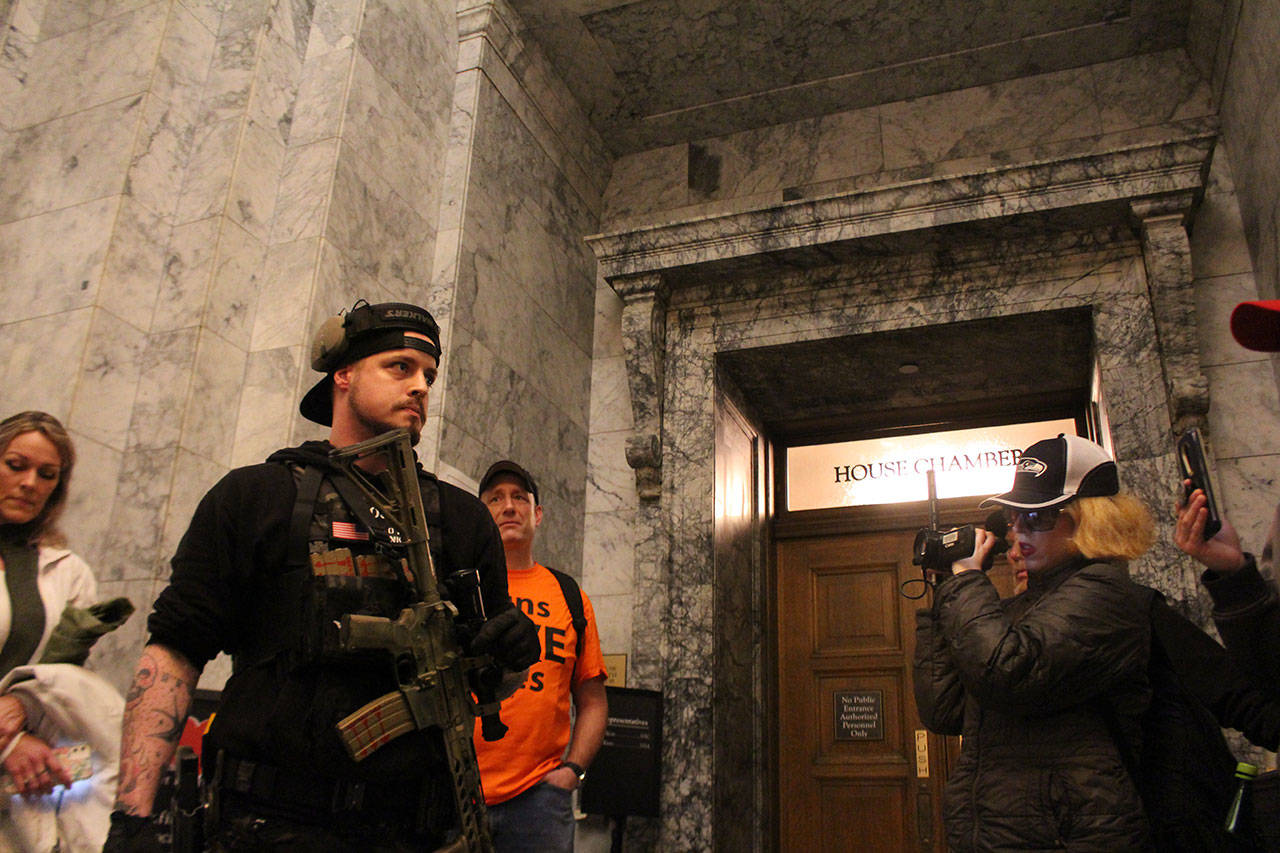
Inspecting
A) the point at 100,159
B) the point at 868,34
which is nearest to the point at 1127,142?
the point at 868,34

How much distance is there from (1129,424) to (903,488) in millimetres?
1700

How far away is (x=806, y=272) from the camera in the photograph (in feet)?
19.7

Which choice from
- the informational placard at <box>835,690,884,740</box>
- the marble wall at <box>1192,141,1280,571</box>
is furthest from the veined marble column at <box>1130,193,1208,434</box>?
the informational placard at <box>835,690,884,740</box>

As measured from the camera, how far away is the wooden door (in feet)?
18.9

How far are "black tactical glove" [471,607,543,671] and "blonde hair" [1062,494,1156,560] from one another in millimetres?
1573

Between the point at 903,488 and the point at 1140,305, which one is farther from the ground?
the point at 1140,305

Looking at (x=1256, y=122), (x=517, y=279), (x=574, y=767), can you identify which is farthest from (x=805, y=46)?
(x=574, y=767)

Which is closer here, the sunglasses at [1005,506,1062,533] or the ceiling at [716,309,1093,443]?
the sunglasses at [1005,506,1062,533]

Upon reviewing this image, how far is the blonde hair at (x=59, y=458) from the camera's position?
9.60 ft

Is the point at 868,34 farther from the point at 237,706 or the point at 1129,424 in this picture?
the point at 237,706

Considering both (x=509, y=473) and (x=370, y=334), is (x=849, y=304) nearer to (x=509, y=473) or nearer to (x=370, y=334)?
(x=509, y=473)

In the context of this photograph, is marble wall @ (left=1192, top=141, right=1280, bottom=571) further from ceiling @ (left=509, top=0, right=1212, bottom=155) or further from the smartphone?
the smartphone

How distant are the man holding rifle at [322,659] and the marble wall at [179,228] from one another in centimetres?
215

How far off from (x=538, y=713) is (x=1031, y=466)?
1698 millimetres
